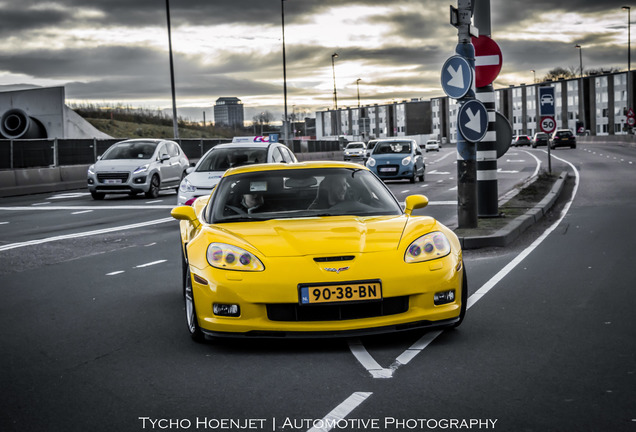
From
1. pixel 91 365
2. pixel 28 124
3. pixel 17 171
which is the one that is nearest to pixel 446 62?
pixel 91 365

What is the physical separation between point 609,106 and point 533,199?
120723 millimetres

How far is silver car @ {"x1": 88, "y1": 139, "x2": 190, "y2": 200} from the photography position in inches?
887

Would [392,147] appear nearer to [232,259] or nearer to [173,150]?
[173,150]

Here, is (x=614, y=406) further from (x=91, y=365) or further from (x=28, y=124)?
(x=28, y=124)

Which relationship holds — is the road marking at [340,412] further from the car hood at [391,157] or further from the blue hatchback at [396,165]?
the car hood at [391,157]

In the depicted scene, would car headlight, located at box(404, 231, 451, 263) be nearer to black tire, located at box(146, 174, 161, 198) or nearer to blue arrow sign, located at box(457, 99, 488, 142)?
blue arrow sign, located at box(457, 99, 488, 142)

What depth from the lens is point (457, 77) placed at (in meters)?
11.6

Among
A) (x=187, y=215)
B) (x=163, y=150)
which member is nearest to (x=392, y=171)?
(x=163, y=150)

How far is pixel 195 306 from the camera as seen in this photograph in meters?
5.51

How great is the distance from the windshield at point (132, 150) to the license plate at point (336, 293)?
1930cm

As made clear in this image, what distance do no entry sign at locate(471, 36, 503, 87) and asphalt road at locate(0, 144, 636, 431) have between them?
168 inches

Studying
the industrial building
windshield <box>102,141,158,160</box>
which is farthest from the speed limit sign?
the industrial building

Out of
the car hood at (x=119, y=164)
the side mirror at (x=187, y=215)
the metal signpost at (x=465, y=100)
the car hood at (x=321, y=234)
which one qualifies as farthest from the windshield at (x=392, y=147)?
the car hood at (x=321, y=234)

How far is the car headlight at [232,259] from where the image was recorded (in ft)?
17.5
